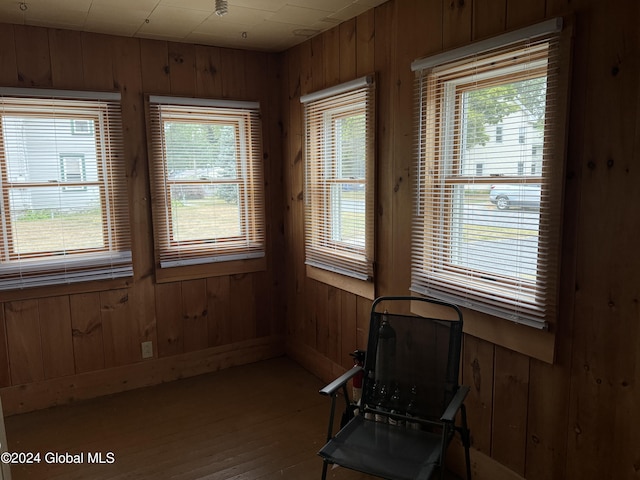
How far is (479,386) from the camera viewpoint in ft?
7.48

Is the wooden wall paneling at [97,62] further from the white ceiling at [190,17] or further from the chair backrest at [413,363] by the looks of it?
the chair backrest at [413,363]

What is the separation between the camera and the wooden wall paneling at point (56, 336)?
3.17 meters

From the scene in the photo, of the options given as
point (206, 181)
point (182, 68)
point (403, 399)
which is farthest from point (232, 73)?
point (403, 399)

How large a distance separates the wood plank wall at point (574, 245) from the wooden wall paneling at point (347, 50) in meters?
0.16

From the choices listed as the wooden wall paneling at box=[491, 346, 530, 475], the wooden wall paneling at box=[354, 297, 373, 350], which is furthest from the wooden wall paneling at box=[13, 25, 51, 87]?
the wooden wall paneling at box=[491, 346, 530, 475]

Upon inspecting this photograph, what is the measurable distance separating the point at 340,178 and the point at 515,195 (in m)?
1.36

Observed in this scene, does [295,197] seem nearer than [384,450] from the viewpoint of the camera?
No

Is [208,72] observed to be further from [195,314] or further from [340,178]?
[195,314]

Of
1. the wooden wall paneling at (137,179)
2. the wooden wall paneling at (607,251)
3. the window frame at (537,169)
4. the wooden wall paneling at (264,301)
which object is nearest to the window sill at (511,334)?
the window frame at (537,169)

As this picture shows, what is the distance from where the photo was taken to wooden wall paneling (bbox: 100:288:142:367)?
3363 millimetres

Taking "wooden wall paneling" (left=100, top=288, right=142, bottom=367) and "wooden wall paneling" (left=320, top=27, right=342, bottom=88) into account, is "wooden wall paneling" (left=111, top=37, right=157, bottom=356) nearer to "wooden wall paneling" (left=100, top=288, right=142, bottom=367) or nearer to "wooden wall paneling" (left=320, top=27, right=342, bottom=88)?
"wooden wall paneling" (left=100, top=288, right=142, bottom=367)

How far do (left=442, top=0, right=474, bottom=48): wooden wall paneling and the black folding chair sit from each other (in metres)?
1.24

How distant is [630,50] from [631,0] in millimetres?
163

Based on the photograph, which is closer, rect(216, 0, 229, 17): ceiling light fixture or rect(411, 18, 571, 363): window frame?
rect(411, 18, 571, 363): window frame
